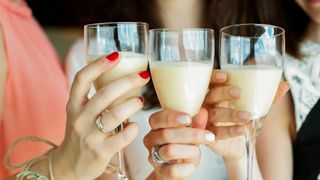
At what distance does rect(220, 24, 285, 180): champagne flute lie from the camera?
96cm

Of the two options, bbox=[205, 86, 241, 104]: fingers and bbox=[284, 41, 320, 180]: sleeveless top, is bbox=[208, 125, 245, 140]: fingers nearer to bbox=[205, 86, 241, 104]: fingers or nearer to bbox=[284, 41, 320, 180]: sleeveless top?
bbox=[205, 86, 241, 104]: fingers

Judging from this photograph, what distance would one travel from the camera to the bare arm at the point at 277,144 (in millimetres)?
1449

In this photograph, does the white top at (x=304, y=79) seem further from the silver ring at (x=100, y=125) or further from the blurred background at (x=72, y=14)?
the silver ring at (x=100, y=125)

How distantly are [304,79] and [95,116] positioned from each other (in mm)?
846

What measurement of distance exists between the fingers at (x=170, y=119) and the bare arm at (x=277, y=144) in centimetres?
57

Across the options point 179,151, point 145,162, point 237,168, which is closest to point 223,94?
point 179,151

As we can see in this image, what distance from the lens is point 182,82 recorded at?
93 cm

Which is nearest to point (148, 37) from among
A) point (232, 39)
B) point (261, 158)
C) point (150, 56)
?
point (150, 56)

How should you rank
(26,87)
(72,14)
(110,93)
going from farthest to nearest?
1. (72,14)
2. (26,87)
3. (110,93)

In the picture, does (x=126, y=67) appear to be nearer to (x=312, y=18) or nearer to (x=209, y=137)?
(x=209, y=137)

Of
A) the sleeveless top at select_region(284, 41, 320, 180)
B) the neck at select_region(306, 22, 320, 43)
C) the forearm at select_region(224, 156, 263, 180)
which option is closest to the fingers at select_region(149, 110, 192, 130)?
the forearm at select_region(224, 156, 263, 180)

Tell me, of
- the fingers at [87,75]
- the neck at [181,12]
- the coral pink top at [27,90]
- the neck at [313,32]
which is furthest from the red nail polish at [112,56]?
the neck at [313,32]

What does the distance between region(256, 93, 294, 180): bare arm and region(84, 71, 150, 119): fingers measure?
683mm

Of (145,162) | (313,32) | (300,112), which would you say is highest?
(313,32)
